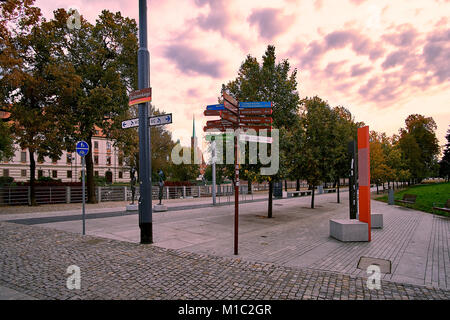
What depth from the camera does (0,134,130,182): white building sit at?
174ft

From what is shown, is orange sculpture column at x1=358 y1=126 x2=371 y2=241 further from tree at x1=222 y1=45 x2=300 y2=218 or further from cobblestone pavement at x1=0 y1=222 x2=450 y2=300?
tree at x1=222 y1=45 x2=300 y2=218

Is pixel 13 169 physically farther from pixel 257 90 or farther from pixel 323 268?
pixel 323 268

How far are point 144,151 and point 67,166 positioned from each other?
62.1m

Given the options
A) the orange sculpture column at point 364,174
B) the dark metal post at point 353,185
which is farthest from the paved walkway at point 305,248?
the dark metal post at point 353,185

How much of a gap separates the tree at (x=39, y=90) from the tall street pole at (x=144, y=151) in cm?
→ 1328

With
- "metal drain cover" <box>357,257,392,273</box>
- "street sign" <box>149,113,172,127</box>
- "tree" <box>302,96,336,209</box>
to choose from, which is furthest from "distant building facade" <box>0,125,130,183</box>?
"metal drain cover" <box>357,257,392,273</box>

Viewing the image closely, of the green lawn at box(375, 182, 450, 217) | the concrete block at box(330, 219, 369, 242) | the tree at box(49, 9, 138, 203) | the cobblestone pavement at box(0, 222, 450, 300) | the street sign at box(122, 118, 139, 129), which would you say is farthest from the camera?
the tree at box(49, 9, 138, 203)

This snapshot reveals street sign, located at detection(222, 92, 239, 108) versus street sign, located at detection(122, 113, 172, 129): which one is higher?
street sign, located at detection(222, 92, 239, 108)

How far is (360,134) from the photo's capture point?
332 inches

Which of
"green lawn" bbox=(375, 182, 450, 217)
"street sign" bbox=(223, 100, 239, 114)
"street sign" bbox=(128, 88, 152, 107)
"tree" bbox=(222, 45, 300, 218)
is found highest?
"tree" bbox=(222, 45, 300, 218)

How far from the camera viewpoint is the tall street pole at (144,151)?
7.50m

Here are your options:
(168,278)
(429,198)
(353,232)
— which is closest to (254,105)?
(168,278)

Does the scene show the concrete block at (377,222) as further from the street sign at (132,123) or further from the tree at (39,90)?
the tree at (39,90)

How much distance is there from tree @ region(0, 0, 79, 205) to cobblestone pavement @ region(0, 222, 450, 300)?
46.8 ft
